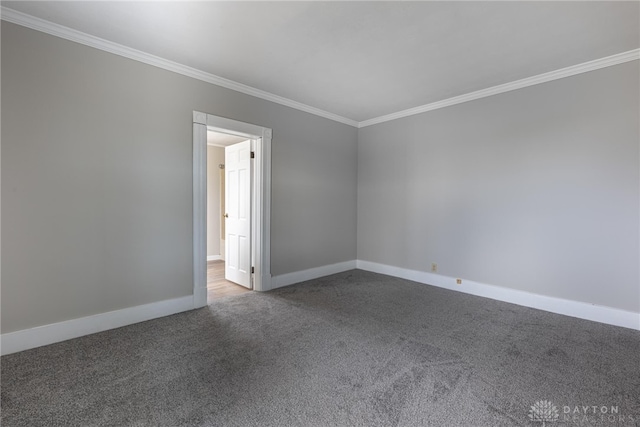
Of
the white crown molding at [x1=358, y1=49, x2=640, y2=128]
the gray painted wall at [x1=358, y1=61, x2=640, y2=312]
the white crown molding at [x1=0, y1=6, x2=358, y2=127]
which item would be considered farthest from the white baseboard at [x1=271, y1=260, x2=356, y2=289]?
the white crown molding at [x1=358, y1=49, x2=640, y2=128]

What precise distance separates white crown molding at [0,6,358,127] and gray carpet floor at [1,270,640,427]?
263cm

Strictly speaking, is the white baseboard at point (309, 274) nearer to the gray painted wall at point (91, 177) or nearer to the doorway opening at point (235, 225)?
the doorway opening at point (235, 225)

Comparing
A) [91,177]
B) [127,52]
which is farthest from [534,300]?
[127,52]

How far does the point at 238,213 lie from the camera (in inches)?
169

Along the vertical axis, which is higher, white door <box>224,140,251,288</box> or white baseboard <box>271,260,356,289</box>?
white door <box>224,140,251,288</box>

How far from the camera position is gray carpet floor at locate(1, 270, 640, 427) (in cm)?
166

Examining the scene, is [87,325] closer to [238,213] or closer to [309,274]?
[238,213]

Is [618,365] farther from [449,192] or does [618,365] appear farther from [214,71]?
[214,71]

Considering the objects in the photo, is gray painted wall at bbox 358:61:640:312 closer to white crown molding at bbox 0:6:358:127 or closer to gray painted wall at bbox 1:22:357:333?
white crown molding at bbox 0:6:358:127

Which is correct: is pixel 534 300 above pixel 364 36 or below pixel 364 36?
below

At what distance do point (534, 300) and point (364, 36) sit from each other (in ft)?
11.3

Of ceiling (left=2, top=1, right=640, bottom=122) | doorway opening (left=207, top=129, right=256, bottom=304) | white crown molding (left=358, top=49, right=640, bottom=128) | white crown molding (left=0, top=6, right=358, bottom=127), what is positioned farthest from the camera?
doorway opening (left=207, top=129, right=256, bottom=304)

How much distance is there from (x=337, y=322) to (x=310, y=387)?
1076 millimetres

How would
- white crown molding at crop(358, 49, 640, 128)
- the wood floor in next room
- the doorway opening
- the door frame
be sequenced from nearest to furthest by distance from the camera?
1. white crown molding at crop(358, 49, 640, 128)
2. the door frame
3. the wood floor in next room
4. the doorway opening
